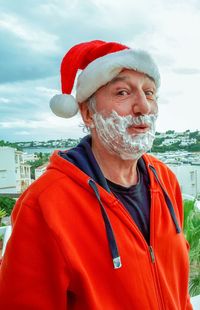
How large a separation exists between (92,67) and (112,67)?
Answer: 7 cm

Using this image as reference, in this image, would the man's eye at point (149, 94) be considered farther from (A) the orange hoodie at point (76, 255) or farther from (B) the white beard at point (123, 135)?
(A) the orange hoodie at point (76, 255)

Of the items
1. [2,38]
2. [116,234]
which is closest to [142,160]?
[116,234]

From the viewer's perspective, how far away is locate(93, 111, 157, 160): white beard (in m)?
0.75

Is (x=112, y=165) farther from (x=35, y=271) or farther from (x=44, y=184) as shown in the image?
(x=35, y=271)

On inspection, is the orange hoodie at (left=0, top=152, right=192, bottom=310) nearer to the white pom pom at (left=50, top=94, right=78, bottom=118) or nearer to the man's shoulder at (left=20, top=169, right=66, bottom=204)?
the man's shoulder at (left=20, top=169, right=66, bottom=204)

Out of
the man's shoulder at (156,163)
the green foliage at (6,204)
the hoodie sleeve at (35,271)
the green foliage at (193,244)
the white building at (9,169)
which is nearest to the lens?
the hoodie sleeve at (35,271)

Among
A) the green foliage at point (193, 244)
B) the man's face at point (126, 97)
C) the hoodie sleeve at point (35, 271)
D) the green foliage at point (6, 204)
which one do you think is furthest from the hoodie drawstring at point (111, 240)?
the green foliage at point (6, 204)

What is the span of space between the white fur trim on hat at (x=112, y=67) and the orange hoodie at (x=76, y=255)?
0.67 ft

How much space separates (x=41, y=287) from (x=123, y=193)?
298 mm

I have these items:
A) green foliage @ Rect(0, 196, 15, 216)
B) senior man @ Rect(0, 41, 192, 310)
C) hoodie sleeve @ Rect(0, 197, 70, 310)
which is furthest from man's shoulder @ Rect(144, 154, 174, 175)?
green foliage @ Rect(0, 196, 15, 216)

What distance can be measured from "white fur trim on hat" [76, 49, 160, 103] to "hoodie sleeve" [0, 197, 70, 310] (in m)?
0.37

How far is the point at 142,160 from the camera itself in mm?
916

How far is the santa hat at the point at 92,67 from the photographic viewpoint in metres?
0.77

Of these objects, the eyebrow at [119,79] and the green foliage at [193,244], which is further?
the green foliage at [193,244]
